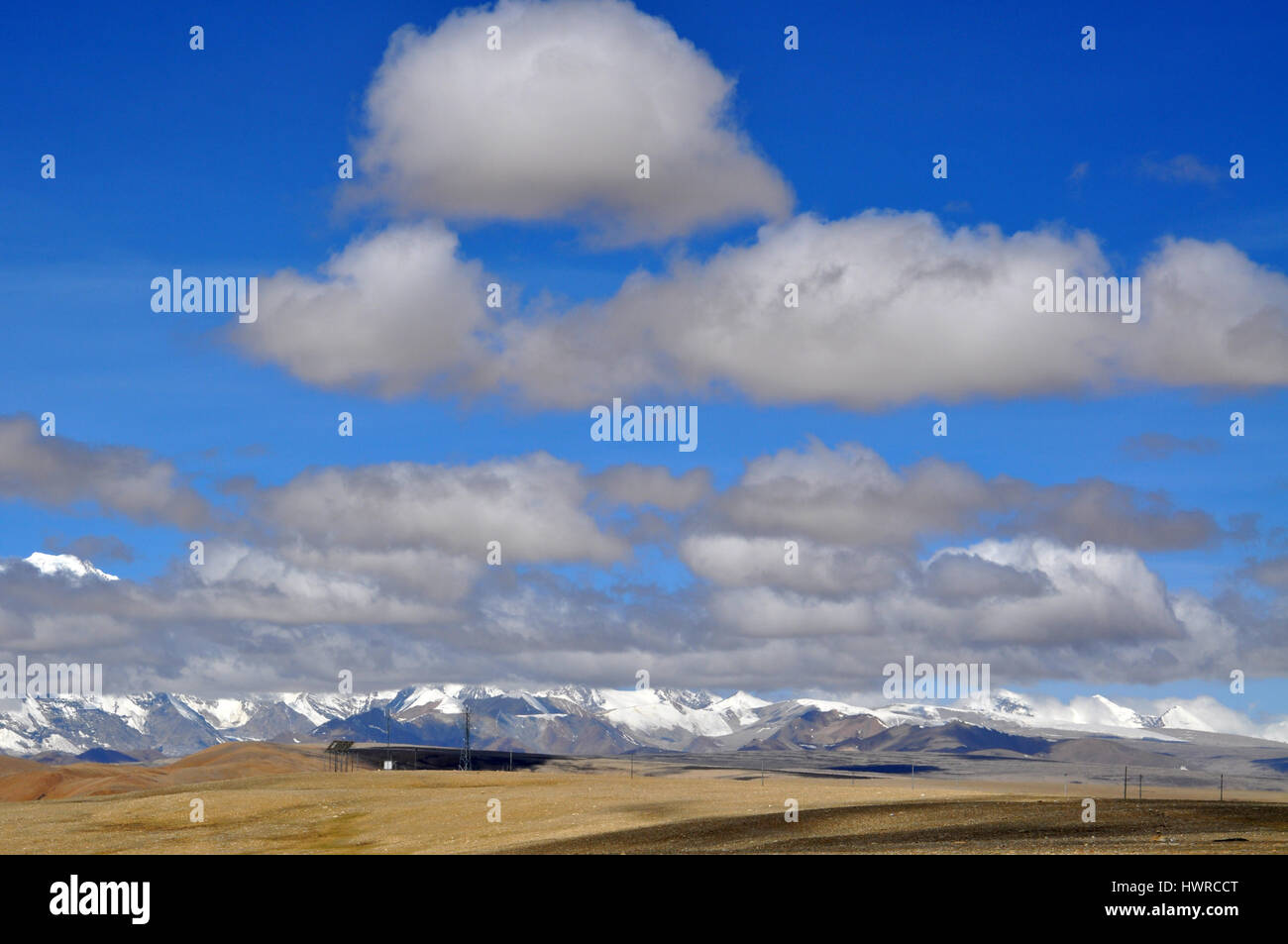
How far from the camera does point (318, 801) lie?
10500 cm

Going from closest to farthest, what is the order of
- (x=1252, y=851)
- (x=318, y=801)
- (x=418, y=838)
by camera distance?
(x=1252, y=851) < (x=418, y=838) < (x=318, y=801)

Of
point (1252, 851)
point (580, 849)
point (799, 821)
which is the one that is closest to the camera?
point (1252, 851)
